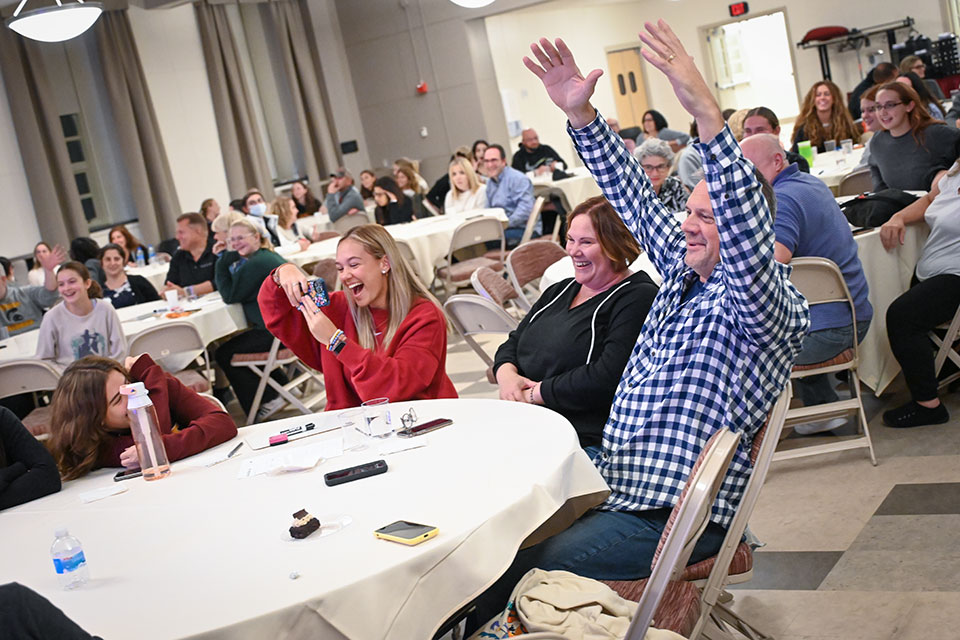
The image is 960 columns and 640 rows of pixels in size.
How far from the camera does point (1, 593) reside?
1.34 m

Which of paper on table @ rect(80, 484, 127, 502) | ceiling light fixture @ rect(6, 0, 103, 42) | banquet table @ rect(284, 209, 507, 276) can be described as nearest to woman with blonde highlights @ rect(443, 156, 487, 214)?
banquet table @ rect(284, 209, 507, 276)

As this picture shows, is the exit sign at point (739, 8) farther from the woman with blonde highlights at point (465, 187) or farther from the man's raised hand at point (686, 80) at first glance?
the man's raised hand at point (686, 80)

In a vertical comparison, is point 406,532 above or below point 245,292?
below

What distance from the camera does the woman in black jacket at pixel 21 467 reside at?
2603mm

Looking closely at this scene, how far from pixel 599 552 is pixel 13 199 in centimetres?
1072

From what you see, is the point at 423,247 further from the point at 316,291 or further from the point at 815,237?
Answer: the point at 316,291

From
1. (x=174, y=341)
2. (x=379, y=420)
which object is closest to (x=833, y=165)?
(x=174, y=341)

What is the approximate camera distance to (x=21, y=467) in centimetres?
265

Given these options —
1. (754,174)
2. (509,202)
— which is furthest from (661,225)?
(509,202)

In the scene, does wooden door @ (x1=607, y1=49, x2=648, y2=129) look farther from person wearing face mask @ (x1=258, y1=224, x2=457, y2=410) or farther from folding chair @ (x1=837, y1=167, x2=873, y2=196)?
person wearing face mask @ (x1=258, y1=224, x2=457, y2=410)

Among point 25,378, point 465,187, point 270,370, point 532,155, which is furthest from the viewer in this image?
point 532,155

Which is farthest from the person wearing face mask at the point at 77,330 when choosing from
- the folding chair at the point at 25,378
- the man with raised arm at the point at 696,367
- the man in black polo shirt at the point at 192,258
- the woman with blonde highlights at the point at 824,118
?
the woman with blonde highlights at the point at 824,118

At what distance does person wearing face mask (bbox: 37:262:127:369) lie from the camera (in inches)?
216

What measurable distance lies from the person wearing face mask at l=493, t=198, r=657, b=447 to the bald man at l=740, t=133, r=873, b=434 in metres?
0.98
